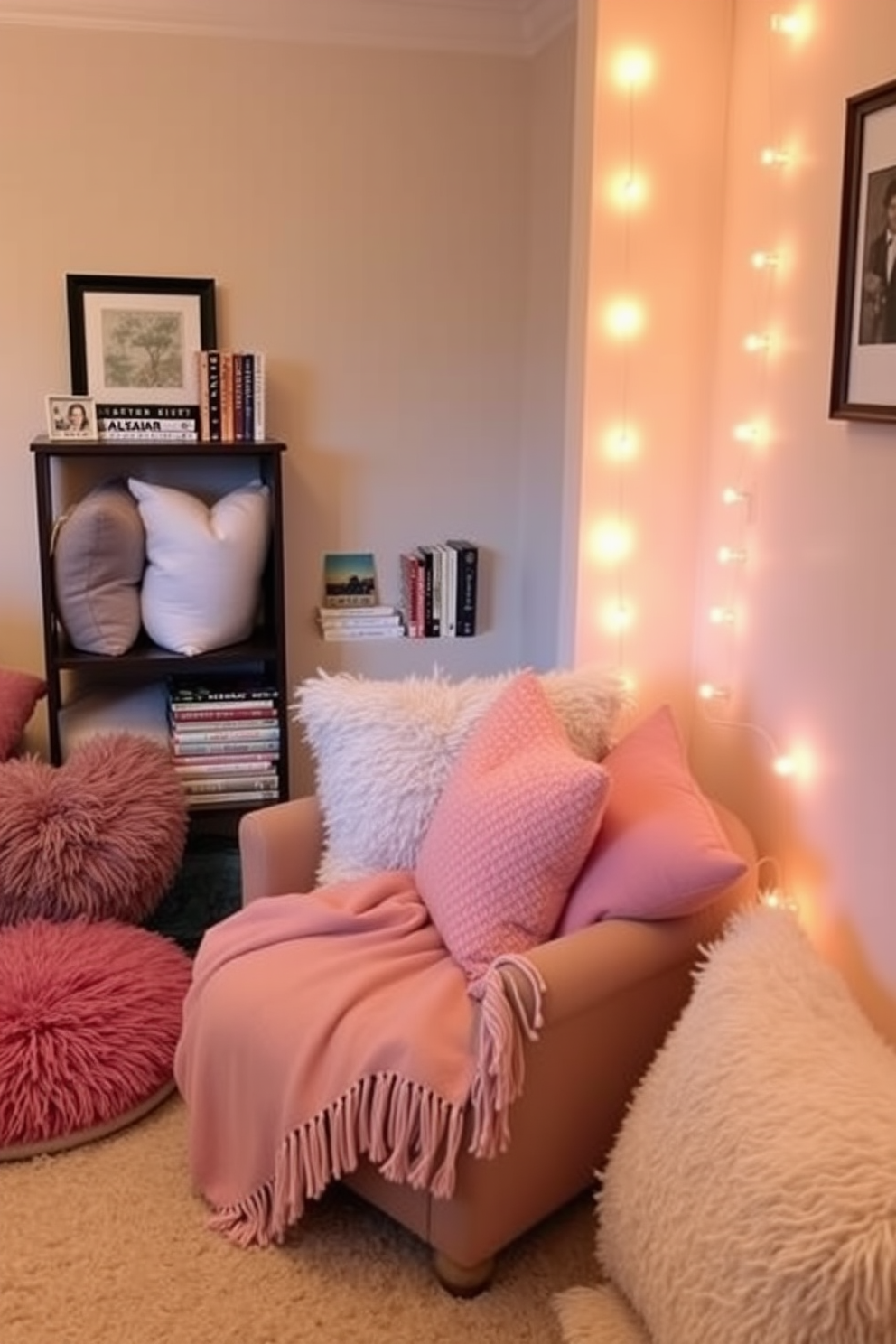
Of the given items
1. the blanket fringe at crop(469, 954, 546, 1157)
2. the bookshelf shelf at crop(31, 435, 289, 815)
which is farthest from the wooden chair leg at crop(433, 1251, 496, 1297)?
the bookshelf shelf at crop(31, 435, 289, 815)

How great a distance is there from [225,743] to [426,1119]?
1.43 meters

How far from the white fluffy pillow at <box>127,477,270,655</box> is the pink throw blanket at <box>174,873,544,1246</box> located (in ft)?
3.09

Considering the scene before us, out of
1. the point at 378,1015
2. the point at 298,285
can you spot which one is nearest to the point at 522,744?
the point at 378,1015

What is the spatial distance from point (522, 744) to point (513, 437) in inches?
58.1

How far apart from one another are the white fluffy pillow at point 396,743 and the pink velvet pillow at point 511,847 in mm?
161

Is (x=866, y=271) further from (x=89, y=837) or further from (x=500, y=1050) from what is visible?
(x=89, y=837)

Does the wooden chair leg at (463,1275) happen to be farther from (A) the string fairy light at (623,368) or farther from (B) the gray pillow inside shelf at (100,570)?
Answer: (B) the gray pillow inside shelf at (100,570)

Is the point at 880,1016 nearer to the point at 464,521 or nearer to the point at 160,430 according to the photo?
the point at 464,521

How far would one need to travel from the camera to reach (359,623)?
3.31 m

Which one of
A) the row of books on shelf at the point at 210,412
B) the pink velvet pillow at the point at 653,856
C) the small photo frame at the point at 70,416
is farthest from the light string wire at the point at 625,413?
the small photo frame at the point at 70,416

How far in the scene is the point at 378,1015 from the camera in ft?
6.11

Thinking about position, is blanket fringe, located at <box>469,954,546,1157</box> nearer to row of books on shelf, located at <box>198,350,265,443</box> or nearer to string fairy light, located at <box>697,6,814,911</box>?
string fairy light, located at <box>697,6,814,911</box>

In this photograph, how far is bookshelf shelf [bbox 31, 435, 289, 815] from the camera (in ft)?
9.36

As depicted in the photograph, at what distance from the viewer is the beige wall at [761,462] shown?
6.45 ft
